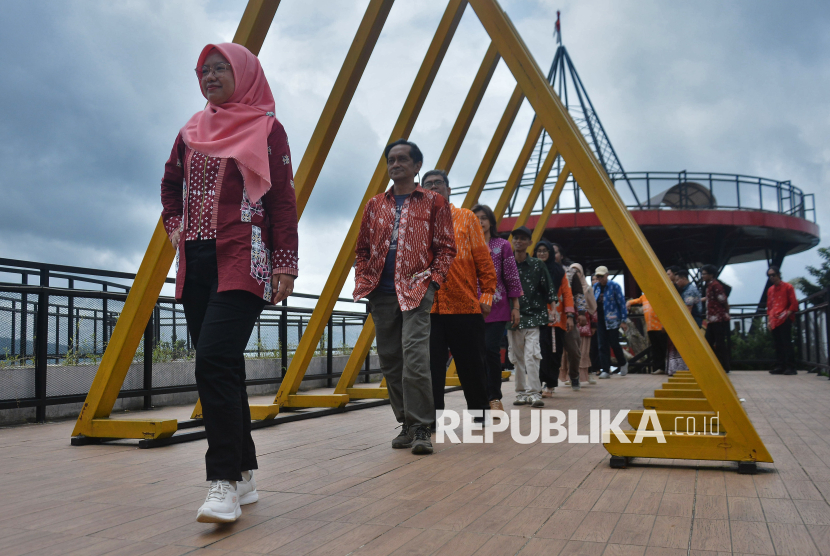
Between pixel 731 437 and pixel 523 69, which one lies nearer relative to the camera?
pixel 731 437

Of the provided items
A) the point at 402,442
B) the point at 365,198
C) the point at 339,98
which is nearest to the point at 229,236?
the point at 402,442

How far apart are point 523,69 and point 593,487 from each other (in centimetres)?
270

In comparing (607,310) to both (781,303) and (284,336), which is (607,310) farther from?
(284,336)

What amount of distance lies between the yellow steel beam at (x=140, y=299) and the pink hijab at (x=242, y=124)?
171 cm

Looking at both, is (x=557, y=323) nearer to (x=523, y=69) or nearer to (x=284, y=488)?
(x=523, y=69)

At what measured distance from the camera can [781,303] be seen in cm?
1258

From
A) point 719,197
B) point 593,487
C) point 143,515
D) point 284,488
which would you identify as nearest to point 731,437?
point 593,487

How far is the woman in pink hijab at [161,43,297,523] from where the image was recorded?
8.89 feet

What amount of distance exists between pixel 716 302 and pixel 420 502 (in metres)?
9.40

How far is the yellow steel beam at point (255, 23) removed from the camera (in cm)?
476

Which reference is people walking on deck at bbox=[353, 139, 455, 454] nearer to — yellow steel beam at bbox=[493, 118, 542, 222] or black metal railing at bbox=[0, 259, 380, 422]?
black metal railing at bbox=[0, 259, 380, 422]

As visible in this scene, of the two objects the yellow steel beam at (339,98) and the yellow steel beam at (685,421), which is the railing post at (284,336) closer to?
the yellow steel beam at (339,98)

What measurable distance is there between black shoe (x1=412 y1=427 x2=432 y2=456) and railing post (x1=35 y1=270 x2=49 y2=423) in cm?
392

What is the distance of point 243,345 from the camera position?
2850mm
